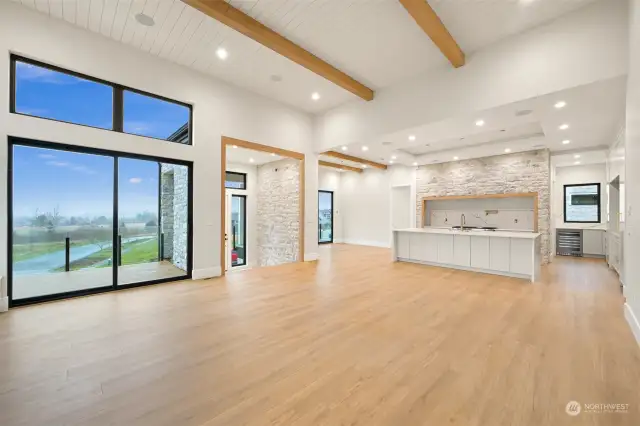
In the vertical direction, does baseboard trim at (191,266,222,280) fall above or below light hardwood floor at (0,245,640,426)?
above

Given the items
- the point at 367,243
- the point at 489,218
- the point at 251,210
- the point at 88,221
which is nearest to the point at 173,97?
the point at 88,221

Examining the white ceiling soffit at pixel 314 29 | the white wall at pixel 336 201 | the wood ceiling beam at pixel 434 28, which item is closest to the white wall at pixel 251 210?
the white wall at pixel 336 201

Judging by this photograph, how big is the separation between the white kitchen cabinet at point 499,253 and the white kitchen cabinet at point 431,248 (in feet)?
3.73

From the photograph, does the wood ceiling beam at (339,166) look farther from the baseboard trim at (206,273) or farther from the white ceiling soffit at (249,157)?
the baseboard trim at (206,273)

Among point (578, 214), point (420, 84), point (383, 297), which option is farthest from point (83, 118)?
point (578, 214)

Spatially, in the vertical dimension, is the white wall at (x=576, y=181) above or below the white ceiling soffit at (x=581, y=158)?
below

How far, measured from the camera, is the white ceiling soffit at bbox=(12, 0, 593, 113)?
3.68 metres

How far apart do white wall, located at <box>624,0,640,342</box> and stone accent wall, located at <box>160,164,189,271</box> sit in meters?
6.15

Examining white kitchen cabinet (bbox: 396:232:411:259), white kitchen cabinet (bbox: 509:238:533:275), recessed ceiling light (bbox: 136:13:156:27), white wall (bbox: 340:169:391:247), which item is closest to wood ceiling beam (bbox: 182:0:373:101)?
recessed ceiling light (bbox: 136:13:156:27)

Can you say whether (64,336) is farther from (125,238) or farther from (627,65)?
(627,65)

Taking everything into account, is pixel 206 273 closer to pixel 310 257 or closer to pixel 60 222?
pixel 60 222

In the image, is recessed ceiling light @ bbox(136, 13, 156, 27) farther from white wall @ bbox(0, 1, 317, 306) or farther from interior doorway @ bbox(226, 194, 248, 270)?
interior doorway @ bbox(226, 194, 248, 270)

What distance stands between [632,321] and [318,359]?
336 cm

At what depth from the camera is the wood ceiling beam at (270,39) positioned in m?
3.51
